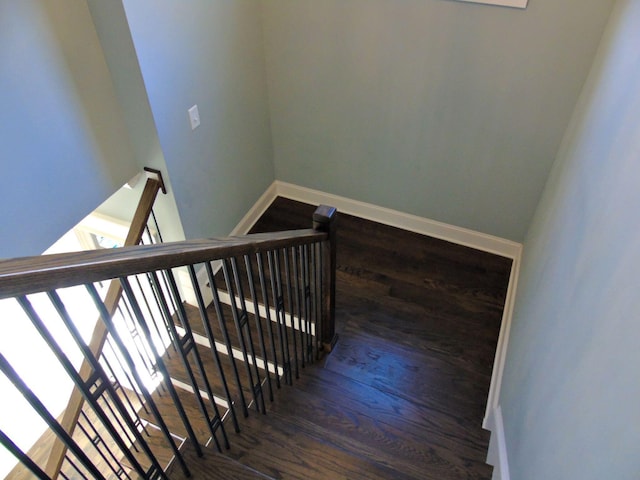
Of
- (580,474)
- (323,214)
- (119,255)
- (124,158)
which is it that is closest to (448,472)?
(580,474)

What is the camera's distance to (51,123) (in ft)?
6.26

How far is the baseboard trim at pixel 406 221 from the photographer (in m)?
3.23

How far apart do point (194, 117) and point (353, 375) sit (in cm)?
165

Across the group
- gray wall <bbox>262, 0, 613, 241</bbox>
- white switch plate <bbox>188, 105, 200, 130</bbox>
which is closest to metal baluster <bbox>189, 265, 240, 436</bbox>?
white switch plate <bbox>188, 105, 200, 130</bbox>

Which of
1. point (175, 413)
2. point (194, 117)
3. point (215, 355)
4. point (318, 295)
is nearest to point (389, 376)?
point (318, 295)

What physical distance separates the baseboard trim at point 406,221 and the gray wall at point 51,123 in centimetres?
162

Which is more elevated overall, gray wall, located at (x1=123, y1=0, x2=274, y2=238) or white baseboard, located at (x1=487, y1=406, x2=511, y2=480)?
gray wall, located at (x1=123, y1=0, x2=274, y2=238)

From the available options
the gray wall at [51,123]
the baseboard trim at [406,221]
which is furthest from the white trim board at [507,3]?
the gray wall at [51,123]

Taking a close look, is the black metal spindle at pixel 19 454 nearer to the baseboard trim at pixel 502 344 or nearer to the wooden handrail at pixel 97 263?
the wooden handrail at pixel 97 263

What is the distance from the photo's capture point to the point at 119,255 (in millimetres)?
870

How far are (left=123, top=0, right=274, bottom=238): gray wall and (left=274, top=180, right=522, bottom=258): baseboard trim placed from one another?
37cm

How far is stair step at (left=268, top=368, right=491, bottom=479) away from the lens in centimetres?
204

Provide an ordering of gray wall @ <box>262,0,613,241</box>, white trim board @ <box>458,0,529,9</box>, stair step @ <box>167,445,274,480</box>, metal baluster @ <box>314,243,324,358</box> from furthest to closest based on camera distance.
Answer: gray wall @ <box>262,0,613,241</box>, white trim board @ <box>458,0,529,9</box>, metal baluster @ <box>314,243,324,358</box>, stair step @ <box>167,445,274,480</box>

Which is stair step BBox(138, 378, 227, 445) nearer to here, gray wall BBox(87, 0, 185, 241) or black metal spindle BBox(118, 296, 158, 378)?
black metal spindle BBox(118, 296, 158, 378)
